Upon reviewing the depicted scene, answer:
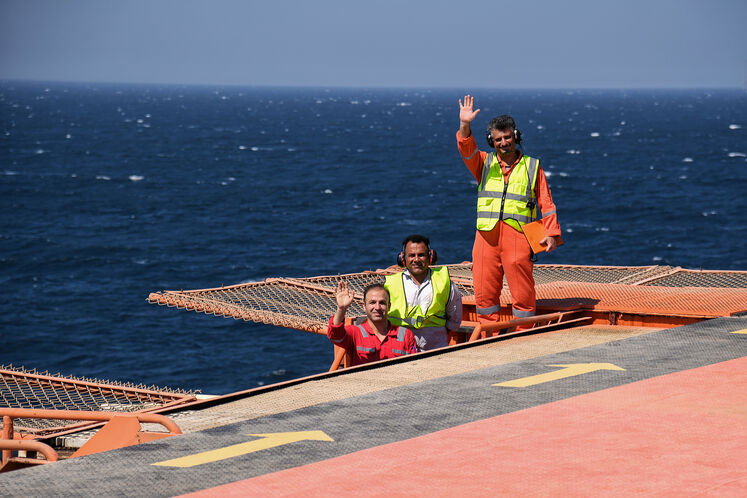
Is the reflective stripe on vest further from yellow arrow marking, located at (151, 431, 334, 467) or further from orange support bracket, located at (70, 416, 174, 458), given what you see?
orange support bracket, located at (70, 416, 174, 458)

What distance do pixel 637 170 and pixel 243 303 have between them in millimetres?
95332

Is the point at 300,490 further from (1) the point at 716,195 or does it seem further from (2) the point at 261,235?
(1) the point at 716,195

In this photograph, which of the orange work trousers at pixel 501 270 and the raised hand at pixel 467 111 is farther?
the orange work trousers at pixel 501 270

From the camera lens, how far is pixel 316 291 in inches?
660

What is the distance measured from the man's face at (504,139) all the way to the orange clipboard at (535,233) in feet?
2.97

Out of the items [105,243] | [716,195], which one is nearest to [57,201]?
[105,243]

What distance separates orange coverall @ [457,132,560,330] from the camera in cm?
1202

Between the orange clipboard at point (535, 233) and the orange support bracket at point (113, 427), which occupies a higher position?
the orange clipboard at point (535, 233)

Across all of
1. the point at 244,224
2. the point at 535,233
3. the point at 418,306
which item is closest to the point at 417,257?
the point at 418,306

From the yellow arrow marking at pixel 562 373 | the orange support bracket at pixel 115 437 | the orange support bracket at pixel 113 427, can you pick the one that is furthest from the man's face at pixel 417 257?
the orange support bracket at pixel 115 437

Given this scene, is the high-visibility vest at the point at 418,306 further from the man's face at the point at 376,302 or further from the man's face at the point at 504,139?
the man's face at the point at 504,139

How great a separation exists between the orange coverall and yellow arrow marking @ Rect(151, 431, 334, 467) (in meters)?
5.30

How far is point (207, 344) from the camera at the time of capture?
42281mm

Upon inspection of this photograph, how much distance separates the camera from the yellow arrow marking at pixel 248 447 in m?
6.69
